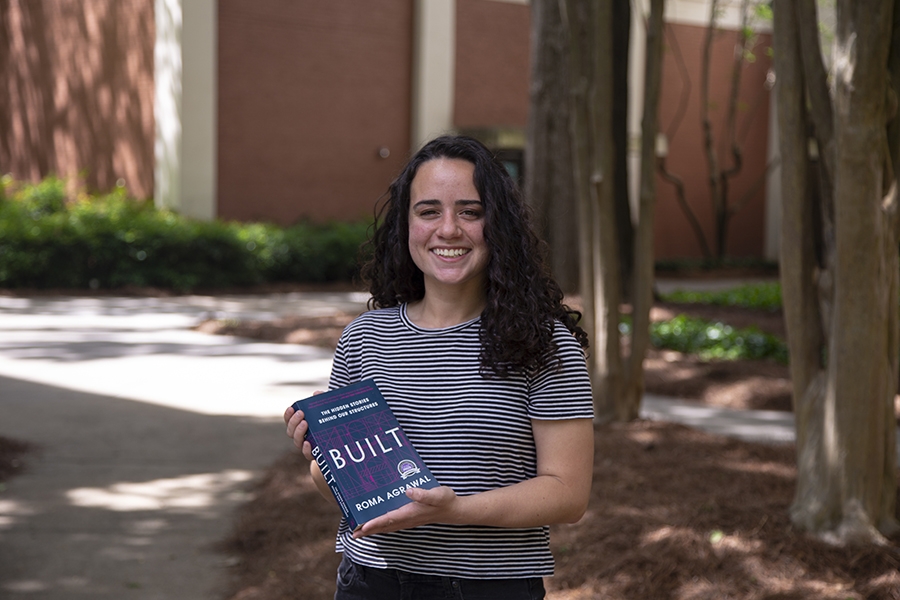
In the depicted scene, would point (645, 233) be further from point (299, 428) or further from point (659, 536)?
point (299, 428)

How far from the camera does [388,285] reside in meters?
2.54

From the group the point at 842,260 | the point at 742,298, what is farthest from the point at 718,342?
the point at 842,260

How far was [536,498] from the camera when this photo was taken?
2100 mm

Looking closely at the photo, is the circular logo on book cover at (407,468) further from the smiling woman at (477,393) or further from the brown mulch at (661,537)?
the brown mulch at (661,537)

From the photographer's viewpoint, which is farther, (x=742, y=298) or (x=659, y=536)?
(x=742, y=298)

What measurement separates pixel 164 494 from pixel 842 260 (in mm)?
3769

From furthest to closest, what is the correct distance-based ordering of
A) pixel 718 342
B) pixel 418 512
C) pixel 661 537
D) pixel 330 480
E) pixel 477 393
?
pixel 718 342, pixel 661 537, pixel 477 393, pixel 330 480, pixel 418 512

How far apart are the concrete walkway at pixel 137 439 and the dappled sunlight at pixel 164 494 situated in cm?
1

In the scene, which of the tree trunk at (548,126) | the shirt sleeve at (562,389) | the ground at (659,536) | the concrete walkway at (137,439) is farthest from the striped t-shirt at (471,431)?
the tree trunk at (548,126)

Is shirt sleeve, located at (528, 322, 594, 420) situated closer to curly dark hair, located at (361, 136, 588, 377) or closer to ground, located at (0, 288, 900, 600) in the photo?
curly dark hair, located at (361, 136, 588, 377)

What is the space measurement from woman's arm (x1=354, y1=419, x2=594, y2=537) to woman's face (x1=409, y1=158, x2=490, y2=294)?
15.4 inches

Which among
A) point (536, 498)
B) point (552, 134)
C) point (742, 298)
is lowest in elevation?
point (742, 298)

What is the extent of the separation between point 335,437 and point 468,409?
293 millimetres

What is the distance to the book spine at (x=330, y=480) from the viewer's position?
2.02 meters
